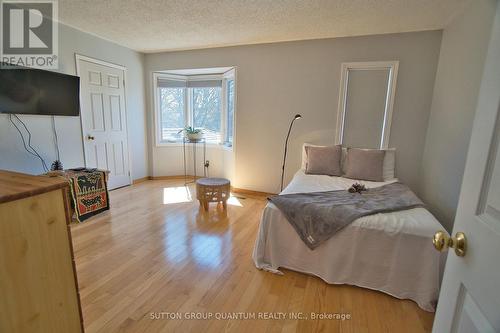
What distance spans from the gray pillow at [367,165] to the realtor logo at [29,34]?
4.00 meters

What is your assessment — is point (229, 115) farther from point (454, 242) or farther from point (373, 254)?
point (454, 242)

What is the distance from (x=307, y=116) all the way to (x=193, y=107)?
250cm

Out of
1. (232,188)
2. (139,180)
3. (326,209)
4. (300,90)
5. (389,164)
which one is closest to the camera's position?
(326,209)

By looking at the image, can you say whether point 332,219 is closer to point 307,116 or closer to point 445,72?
point 307,116

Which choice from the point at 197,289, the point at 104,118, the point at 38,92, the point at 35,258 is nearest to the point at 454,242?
the point at 35,258

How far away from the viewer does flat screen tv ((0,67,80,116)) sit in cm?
259

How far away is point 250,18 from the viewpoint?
111 inches

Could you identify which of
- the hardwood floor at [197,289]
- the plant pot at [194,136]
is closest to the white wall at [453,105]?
the hardwood floor at [197,289]

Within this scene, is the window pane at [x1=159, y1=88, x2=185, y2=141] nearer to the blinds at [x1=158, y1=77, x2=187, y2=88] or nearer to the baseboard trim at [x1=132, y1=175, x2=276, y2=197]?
the blinds at [x1=158, y1=77, x2=187, y2=88]

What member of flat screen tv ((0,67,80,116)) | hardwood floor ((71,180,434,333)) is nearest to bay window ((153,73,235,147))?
flat screen tv ((0,67,80,116))

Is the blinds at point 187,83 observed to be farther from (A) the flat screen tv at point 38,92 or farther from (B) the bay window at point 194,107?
(A) the flat screen tv at point 38,92

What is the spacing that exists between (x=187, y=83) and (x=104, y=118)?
5.72ft

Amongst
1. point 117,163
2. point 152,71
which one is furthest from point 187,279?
point 152,71

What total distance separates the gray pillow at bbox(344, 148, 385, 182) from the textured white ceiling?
1.60 metres
